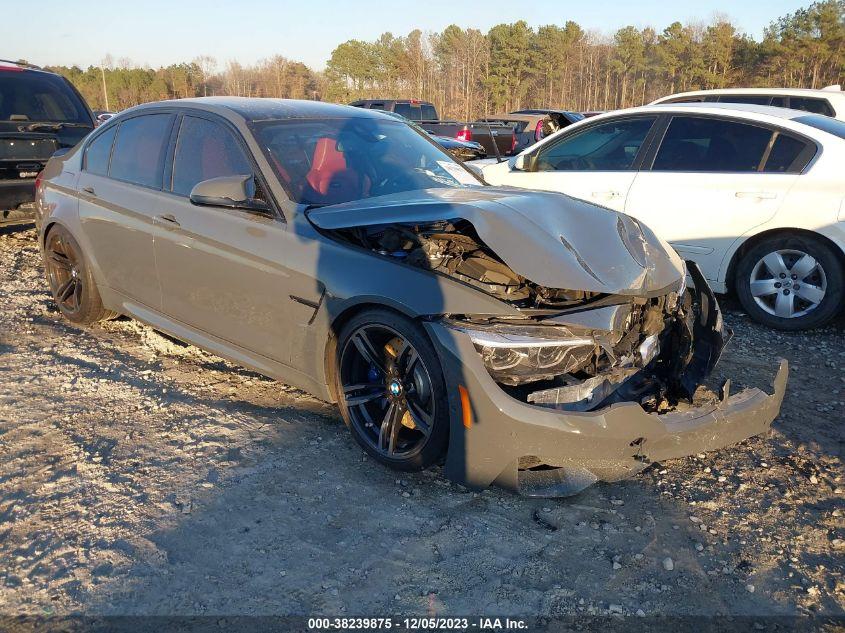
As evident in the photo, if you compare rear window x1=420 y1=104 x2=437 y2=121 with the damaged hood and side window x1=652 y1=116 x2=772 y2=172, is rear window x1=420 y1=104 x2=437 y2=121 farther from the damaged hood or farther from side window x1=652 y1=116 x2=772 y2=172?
the damaged hood

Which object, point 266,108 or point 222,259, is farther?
point 266,108

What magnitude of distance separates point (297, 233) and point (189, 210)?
928mm

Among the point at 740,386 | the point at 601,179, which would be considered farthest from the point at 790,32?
the point at 740,386

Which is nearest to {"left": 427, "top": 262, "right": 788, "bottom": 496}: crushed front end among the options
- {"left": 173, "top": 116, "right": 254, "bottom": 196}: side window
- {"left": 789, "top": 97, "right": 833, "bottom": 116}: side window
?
{"left": 173, "top": 116, "right": 254, "bottom": 196}: side window

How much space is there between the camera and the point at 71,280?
5305mm

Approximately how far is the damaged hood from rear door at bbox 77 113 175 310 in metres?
1.45

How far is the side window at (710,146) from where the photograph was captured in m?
5.59

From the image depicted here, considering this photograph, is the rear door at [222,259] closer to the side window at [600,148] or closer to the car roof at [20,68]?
the side window at [600,148]

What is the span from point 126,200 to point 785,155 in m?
4.99

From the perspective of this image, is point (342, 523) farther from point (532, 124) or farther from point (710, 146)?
point (532, 124)

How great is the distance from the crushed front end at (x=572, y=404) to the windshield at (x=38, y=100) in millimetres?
7350

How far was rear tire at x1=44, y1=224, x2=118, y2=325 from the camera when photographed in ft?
16.6

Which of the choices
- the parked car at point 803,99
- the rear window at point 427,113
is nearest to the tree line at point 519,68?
the rear window at point 427,113

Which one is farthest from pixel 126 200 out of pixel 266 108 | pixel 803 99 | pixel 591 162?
pixel 803 99
